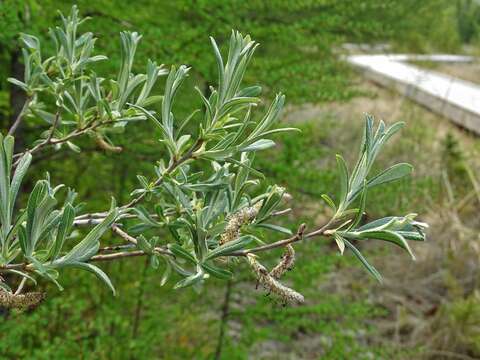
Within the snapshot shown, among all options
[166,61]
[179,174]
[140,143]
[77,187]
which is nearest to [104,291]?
[77,187]

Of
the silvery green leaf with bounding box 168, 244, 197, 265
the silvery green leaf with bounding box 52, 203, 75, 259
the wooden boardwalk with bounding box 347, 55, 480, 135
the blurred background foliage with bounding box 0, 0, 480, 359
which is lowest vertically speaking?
the wooden boardwalk with bounding box 347, 55, 480, 135

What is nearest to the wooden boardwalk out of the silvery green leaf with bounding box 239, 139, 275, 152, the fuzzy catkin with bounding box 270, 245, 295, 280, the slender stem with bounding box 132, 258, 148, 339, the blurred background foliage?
the blurred background foliage

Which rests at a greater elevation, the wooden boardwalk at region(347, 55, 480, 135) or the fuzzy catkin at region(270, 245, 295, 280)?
the fuzzy catkin at region(270, 245, 295, 280)

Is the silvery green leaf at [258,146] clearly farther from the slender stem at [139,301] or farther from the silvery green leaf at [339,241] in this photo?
the slender stem at [139,301]

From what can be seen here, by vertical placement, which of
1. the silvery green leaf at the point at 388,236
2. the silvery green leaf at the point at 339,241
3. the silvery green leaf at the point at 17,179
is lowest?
the silvery green leaf at the point at 339,241

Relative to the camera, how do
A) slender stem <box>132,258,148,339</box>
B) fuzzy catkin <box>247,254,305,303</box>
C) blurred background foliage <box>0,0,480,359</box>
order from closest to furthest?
fuzzy catkin <box>247,254,305,303</box>
blurred background foliage <box>0,0,480,359</box>
slender stem <box>132,258,148,339</box>

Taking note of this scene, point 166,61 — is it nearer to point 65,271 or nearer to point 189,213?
point 65,271

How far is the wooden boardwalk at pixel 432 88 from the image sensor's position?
448 centimetres

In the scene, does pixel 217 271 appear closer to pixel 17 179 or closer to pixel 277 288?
pixel 277 288

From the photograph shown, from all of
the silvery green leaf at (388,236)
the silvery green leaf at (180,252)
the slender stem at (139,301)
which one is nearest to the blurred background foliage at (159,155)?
the slender stem at (139,301)

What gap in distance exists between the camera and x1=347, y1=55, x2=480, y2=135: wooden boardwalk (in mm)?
4480

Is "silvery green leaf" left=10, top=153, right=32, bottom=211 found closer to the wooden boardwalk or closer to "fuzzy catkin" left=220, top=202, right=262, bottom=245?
"fuzzy catkin" left=220, top=202, right=262, bottom=245

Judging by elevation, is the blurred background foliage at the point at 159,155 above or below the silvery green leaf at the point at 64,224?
below

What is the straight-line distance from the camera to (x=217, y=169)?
68 centimetres
